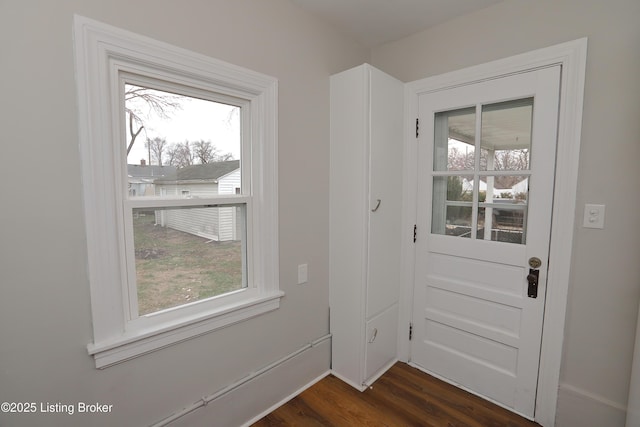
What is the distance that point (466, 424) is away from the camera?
1.71m

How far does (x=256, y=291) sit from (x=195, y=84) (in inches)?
47.4

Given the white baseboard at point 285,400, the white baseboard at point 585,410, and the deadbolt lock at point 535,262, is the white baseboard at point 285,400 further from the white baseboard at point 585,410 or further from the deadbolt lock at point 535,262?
the deadbolt lock at point 535,262

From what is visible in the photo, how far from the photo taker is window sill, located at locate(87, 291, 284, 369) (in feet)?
3.95

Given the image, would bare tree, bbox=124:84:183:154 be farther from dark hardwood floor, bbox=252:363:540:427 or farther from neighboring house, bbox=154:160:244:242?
dark hardwood floor, bbox=252:363:540:427

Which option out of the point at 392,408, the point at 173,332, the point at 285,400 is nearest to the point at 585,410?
the point at 392,408

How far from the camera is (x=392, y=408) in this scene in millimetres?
1837

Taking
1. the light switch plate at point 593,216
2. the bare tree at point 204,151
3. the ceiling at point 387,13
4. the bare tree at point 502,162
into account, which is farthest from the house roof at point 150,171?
the light switch plate at point 593,216

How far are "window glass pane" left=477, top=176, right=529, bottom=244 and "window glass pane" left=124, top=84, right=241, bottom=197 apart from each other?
5.29ft

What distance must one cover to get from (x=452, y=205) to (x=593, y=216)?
2.41 feet

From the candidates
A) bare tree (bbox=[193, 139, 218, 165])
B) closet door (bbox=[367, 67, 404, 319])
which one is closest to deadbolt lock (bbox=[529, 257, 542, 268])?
closet door (bbox=[367, 67, 404, 319])

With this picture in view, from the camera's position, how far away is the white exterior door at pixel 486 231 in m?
1.71

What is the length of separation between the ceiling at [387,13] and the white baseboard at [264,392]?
2291 mm

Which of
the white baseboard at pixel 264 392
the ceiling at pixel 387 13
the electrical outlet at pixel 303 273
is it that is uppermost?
the ceiling at pixel 387 13

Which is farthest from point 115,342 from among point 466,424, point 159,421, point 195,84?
point 466,424
